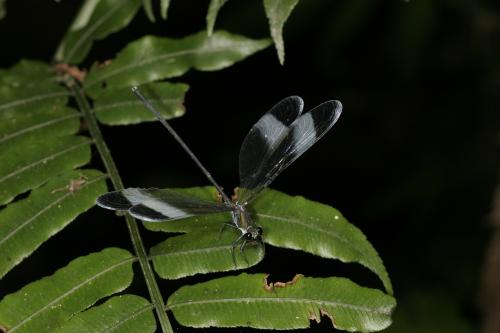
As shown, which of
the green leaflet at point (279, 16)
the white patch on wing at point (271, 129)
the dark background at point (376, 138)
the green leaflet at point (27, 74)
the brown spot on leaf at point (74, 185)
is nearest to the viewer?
the green leaflet at point (279, 16)

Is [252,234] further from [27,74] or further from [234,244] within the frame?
[27,74]

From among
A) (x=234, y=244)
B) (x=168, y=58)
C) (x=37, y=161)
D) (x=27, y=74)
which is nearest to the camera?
(x=234, y=244)

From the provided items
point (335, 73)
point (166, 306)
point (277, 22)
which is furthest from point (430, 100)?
point (166, 306)

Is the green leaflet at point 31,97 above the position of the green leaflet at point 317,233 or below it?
above

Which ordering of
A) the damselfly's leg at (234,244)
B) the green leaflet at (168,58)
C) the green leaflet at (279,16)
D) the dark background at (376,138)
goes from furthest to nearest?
1. the dark background at (376,138)
2. the green leaflet at (168,58)
3. the green leaflet at (279,16)
4. the damselfly's leg at (234,244)

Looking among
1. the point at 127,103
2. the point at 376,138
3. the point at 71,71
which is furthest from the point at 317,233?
the point at 376,138

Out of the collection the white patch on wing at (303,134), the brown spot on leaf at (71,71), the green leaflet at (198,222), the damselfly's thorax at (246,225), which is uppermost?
the brown spot on leaf at (71,71)

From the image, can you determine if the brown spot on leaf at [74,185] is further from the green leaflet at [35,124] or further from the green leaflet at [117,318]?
the green leaflet at [117,318]

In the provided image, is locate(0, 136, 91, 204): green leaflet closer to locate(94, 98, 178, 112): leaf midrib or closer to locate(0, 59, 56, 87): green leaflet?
locate(94, 98, 178, 112): leaf midrib

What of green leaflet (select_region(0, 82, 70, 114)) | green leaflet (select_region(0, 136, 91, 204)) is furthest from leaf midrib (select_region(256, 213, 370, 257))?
green leaflet (select_region(0, 82, 70, 114))

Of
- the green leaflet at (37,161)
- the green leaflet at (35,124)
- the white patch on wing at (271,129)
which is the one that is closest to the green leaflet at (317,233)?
the white patch on wing at (271,129)
